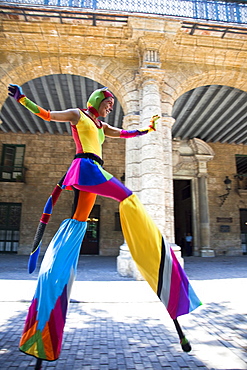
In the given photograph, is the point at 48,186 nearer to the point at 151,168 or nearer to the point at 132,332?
the point at 151,168

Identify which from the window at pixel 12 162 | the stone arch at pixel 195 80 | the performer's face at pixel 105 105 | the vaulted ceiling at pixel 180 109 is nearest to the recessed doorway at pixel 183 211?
the vaulted ceiling at pixel 180 109

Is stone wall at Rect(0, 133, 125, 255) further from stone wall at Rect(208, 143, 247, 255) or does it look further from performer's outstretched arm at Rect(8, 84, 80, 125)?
performer's outstretched arm at Rect(8, 84, 80, 125)

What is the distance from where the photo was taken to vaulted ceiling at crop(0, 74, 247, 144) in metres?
8.56

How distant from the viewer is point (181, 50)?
6.51 meters

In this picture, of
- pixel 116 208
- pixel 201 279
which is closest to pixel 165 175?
pixel 201 279

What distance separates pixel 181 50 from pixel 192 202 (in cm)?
777

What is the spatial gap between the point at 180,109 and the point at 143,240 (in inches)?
371

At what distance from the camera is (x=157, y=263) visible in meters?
1.58

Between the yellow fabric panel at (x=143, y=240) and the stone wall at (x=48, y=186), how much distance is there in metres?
10.1

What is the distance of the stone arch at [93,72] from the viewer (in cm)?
628

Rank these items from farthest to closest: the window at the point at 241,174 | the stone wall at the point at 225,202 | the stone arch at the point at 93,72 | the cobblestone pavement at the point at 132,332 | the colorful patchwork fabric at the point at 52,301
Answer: the window at the point at 241,174
the stone wall at the point at 225,202
the stone arch at the point at 93,72
the cobblestone pavement at the point at 132,332
the colorful patchwork fabric at the point at 52,301

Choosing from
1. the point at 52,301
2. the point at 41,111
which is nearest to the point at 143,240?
the point at 52,301

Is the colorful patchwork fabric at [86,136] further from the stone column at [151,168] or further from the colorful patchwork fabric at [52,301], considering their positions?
the stone column at [151,168]

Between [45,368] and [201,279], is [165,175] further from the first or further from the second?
[45,368]
